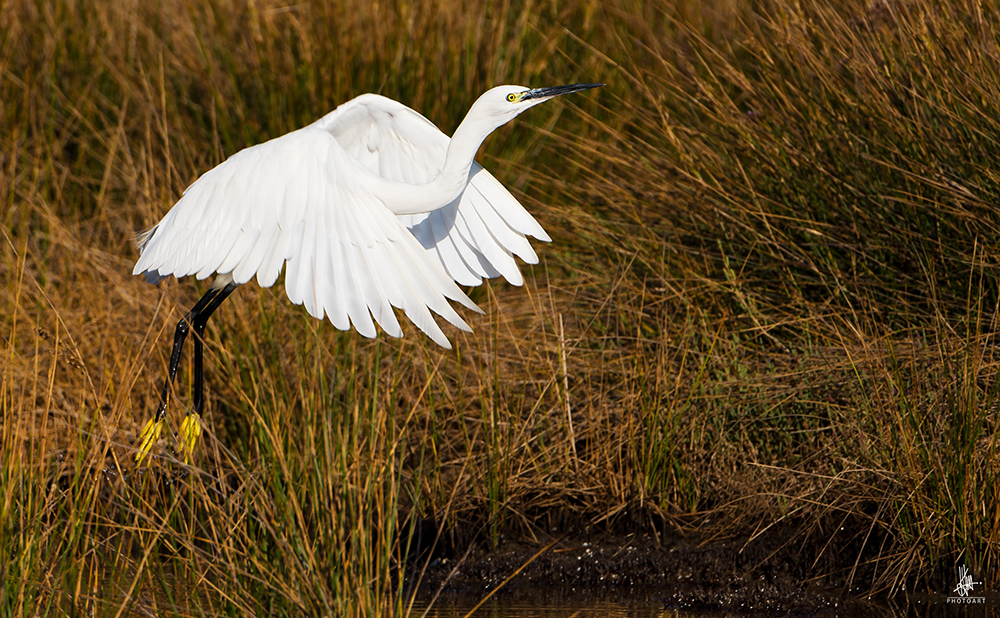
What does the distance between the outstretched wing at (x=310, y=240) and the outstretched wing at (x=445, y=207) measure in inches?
17.6

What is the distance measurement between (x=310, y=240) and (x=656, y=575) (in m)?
1.49

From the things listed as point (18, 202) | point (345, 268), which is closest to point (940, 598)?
point (345, 268)

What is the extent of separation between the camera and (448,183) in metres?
3.09

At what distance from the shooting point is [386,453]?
273 cm

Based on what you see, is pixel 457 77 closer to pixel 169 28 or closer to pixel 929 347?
pixel 169 28

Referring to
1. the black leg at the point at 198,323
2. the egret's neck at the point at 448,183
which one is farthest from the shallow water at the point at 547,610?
the egret's neck at the point at 448,183

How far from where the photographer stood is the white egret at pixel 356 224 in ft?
8.51

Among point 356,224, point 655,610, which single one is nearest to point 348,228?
point 356,224

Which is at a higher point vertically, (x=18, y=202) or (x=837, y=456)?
(x=18, y=202)

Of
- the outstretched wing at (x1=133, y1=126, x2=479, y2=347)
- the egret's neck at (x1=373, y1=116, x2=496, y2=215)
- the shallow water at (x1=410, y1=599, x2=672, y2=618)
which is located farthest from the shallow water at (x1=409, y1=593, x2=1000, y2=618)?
the egret's neck at (x1=373, y1=116, x2=496, y2=215)

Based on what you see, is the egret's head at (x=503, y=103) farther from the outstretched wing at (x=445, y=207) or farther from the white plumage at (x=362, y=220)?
the outstretched wing at (x=445, y=207)

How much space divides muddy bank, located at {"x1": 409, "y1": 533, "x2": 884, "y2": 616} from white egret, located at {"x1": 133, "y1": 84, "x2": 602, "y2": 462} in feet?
2.94

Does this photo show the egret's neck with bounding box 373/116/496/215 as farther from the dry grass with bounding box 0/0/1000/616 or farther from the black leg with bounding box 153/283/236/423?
the black leg with bounding box 153/283/236/423

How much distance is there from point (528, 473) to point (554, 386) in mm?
307
